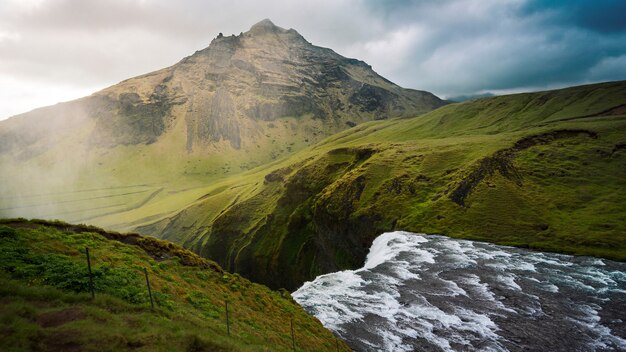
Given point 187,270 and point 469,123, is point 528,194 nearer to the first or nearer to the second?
point 187,270

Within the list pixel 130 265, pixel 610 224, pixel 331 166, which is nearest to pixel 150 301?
pixel 130 265

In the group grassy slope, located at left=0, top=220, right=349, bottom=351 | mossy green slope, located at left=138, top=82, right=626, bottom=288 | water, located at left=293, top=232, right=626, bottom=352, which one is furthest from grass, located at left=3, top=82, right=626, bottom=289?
grassy slope, located at left=0, top=220, right=349, bottom=351

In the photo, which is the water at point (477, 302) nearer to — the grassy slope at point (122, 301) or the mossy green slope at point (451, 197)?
the grassy slope at point (122, 301)

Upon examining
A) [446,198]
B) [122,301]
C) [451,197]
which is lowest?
[446,198]

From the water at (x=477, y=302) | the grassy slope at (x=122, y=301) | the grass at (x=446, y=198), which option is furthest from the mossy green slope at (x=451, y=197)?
the grassy slope at (x=122, y=301)

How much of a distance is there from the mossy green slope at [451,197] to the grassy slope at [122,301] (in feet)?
182

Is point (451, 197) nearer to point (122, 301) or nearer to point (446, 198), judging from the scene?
point (446, 198)

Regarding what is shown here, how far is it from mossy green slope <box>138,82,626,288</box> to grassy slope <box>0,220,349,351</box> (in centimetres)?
5533

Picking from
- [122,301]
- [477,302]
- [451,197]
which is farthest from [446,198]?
[122,301]

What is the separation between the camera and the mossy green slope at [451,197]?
70188mm

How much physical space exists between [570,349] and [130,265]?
41732 mm

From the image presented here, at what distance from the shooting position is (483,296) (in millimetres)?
43938

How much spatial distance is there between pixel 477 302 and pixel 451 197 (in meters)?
45.6

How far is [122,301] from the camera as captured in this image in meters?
19.0
